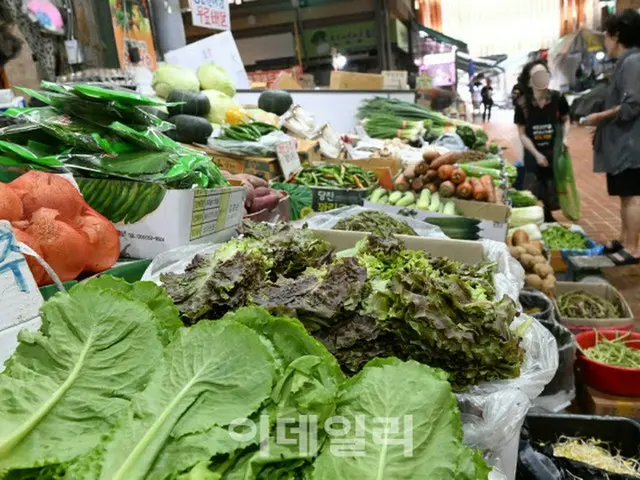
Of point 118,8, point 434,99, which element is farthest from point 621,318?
point 434,99

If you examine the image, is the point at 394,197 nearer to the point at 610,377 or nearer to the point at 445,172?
the point at 445,172

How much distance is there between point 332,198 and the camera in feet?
11.5

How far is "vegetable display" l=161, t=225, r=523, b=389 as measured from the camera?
4.52 feet

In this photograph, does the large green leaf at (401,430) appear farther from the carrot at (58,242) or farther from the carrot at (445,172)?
the carrot at (445,172)

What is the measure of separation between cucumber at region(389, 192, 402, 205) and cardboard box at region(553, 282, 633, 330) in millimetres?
1352

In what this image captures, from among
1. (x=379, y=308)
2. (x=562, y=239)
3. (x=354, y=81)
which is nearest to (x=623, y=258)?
(x=562, y=239)

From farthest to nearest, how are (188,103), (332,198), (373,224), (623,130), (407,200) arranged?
(623,130) → (188,103) → (407,200) → (332,198) → (373,224)

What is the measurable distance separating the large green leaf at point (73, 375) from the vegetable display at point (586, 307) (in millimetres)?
3314

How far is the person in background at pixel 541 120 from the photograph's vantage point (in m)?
6.15

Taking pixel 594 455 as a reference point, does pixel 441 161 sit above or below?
above

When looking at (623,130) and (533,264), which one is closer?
(533,264)

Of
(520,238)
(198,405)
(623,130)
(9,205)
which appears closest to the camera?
(198,405)

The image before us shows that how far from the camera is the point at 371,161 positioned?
4.84m

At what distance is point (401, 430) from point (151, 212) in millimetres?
1465
